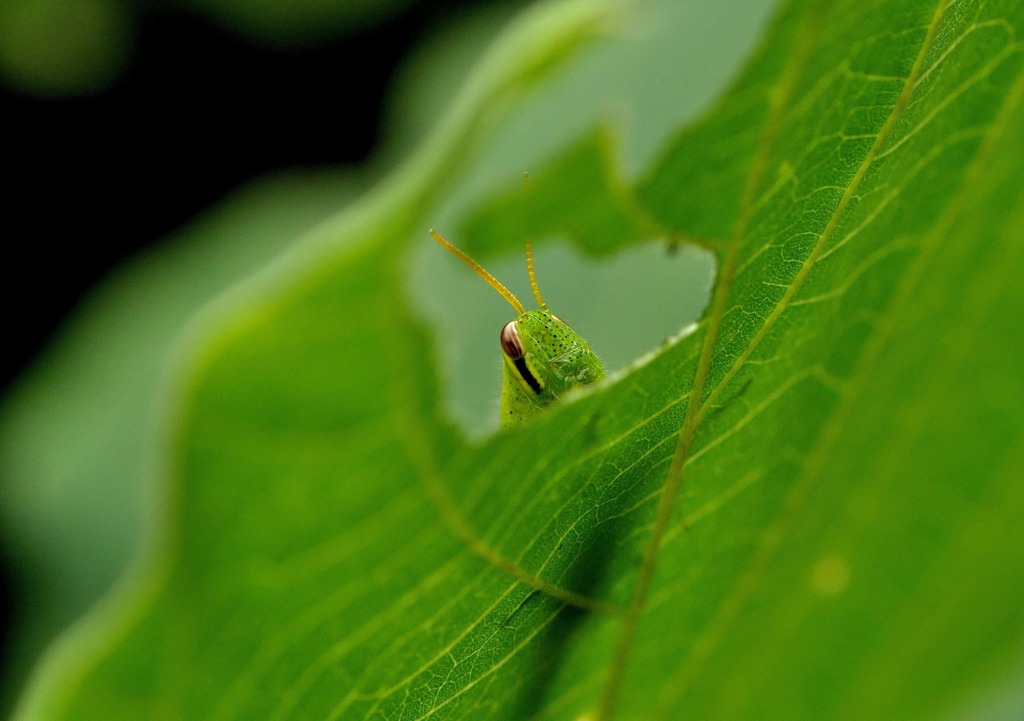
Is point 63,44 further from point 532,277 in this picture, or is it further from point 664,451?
point 664,451

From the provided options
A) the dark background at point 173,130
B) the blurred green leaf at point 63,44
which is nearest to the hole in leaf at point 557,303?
the dark background at point 173,130

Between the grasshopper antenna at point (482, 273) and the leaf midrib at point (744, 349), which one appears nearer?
the leaf midrib at point (744, 349)

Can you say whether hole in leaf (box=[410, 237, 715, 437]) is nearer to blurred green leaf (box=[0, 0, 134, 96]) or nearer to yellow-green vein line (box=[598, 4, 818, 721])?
yellow-green vein line (box=[598, 4, 818, 721])

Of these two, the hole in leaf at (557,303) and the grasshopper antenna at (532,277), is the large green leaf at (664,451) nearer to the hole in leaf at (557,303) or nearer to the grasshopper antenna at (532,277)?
the hole in leaf at (557,303)

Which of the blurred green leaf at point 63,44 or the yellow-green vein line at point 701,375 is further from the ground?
the blurred green leaf at point 63,44

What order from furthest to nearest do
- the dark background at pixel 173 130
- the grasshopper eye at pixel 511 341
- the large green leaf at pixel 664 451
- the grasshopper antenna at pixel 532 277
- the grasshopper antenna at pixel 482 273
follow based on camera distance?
1. the dark background at pixel 173 130
2. the grasshopper eye at pixel 511 341
3. the grasshopper antenna at pixel 532 277
4. the grasshopper antenna at pixel 482 273
5. the large green leaf at pixel 664 451

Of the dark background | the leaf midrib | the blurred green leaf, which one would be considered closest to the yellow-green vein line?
the leaf midrib

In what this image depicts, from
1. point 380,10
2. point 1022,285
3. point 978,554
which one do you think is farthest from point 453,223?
point 380,10

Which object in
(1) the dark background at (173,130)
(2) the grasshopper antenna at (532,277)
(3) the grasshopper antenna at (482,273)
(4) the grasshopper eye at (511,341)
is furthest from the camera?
(1) the dark background at (173,130)
